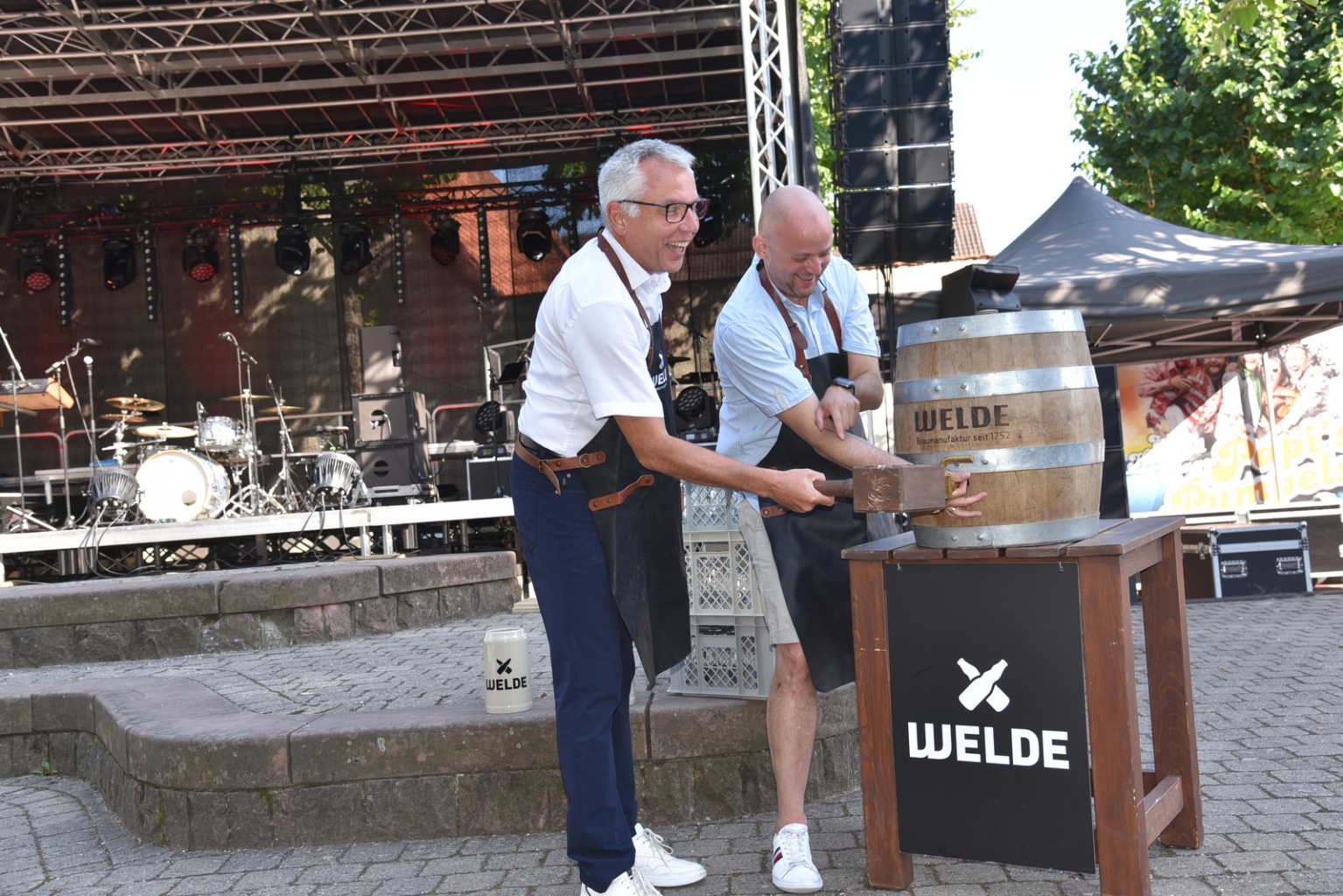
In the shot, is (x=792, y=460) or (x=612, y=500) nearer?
(x=612, y=500)

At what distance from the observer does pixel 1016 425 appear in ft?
7.56

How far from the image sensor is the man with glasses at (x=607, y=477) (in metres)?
2.46

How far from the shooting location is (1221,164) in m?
15.7

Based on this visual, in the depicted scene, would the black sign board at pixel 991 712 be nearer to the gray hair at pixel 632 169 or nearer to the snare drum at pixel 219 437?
the gray hair at pixel 632 169

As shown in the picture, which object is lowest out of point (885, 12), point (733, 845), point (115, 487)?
point (733, 845)

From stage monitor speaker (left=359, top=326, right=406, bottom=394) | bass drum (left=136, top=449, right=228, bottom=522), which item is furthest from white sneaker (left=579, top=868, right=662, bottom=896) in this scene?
stage monitor speaker (left=359, top=326, right=406, bottom=394)

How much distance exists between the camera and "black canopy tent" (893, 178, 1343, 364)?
651 centimetres

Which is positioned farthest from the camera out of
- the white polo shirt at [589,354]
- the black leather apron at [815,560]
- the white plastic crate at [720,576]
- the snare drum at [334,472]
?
the snare drum at [334,472]

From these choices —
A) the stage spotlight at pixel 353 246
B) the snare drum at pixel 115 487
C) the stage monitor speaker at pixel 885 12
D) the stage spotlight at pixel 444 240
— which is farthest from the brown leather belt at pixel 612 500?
the stage spotlight at pixel 353 246

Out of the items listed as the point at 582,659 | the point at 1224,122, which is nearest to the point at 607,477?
the point at 582,659

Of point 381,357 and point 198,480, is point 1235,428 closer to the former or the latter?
point 381,357

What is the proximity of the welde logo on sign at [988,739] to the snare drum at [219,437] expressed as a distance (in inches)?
398

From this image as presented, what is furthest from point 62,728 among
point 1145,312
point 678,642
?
point 1145,312

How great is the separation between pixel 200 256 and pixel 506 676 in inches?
512
